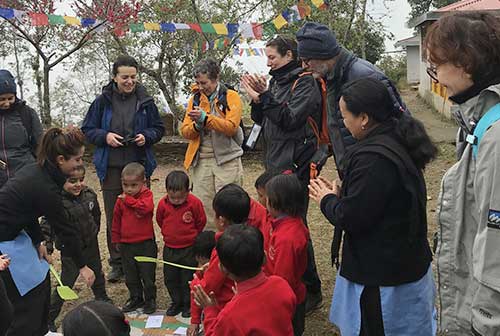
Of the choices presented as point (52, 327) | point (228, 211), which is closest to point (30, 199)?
point (228, 211)

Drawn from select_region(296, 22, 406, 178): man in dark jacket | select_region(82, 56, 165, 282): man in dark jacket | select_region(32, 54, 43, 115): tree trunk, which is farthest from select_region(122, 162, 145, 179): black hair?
select_region(32, 54, 43, 115): tree trunk

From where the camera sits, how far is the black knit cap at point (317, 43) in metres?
3.06

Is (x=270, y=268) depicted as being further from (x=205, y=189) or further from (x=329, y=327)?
(x=205, y=189)

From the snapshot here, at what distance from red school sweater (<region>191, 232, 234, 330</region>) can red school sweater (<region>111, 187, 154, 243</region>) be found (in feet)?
4.07

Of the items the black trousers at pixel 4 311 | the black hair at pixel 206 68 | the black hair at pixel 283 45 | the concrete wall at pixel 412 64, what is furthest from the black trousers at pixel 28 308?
the concrete wall at pixel 412 64

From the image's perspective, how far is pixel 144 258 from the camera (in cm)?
364

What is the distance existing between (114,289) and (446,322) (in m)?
3.09

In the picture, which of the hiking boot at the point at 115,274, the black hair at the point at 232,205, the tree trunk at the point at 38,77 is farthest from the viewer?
the tree trunk at the point at 38,77

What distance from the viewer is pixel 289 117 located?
3.43 metres

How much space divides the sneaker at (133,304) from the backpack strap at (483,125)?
118 inches

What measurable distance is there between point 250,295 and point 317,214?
4136 mm

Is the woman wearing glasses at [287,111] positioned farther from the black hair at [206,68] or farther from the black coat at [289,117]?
the black hair at [206,68]

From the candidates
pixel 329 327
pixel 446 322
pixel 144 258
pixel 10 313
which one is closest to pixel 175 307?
pixel 144 258

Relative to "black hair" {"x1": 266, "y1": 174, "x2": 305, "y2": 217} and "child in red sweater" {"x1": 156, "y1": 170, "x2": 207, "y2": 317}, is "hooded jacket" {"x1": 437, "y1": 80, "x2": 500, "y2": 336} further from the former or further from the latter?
"child in red sweater" {"x1": 156, "y1": 170, "x2": 207, "y2": 317}
